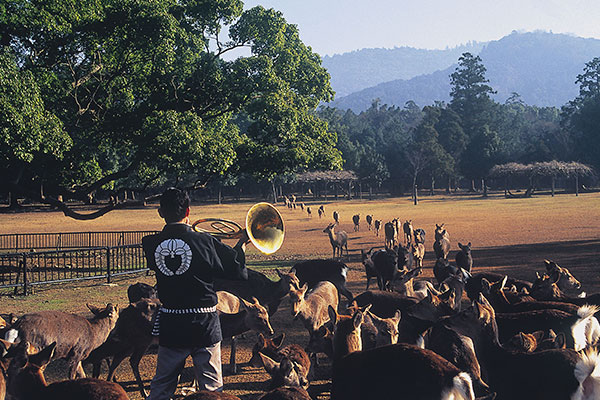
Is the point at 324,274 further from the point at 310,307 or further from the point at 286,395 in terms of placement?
the point at 286,395

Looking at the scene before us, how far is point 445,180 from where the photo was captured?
79.1 metres

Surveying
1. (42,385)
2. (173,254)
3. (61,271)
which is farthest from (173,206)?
(61,271)

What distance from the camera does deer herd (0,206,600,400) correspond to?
502 cm

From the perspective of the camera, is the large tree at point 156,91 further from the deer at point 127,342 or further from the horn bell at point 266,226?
the horn bell at point 266,226

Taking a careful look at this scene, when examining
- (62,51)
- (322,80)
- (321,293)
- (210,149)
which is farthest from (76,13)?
(321,293)

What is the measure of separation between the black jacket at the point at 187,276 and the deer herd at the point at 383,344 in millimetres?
552

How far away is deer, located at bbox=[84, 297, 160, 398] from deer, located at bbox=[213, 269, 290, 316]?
2.70m

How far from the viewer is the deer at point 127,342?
7.52m

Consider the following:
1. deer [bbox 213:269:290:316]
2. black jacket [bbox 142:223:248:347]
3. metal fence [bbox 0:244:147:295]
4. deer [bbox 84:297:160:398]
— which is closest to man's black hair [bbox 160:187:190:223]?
black jacket [bbox 142:223:248:347]

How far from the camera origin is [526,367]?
5617 millimetres

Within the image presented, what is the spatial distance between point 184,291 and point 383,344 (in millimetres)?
3154

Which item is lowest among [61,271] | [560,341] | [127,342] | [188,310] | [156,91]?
[61,271]

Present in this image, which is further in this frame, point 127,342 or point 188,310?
point 127,342

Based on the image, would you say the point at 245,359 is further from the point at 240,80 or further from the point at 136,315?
the point at 240,80
